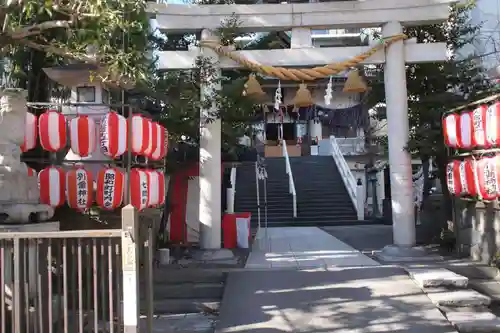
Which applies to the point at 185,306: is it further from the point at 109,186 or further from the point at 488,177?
the point at 488,177

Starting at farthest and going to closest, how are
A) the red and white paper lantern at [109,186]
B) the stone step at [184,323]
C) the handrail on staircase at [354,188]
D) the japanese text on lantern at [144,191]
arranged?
the handrail on staircase at [354,188] < the japanese text on lantern at [144,191] < the red and white paper lantern at [109,186] < the stone step at [184,323]

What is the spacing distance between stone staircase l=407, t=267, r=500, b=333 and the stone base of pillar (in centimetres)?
112

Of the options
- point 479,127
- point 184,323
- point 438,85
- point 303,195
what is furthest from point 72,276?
point 303,195

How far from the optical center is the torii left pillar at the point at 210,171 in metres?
10.2

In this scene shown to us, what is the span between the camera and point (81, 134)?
25.7 feet

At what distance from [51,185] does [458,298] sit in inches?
262

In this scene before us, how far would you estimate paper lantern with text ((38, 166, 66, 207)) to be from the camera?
7809mm

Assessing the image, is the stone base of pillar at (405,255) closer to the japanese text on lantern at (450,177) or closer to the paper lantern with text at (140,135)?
the japanese text on lantern at (450,177)

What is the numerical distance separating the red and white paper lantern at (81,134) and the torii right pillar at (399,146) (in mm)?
6290

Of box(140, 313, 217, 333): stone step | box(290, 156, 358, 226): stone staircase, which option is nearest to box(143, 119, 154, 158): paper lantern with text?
box(140, 313, 217, 333): stone step

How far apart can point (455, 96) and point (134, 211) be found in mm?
8641

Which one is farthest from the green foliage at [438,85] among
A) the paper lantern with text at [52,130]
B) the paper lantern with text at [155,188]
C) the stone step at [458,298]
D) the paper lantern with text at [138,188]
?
the paper lantern with text at [52,130]

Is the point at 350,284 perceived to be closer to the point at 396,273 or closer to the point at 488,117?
the point at 396,273

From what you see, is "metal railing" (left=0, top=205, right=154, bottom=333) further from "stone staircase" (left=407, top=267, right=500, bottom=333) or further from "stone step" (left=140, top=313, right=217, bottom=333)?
"stone staircase" (left=407, top=267, right=500, bottom=333)
